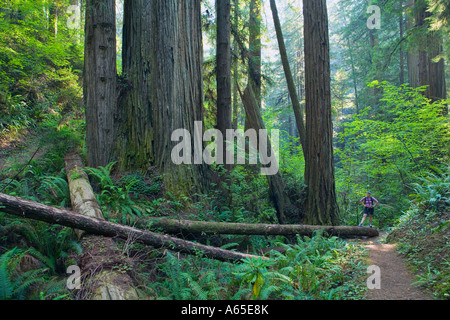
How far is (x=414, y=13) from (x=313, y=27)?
734 centimetres

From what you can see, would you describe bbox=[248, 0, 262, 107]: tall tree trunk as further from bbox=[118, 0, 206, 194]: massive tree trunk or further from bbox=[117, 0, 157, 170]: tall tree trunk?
bbox=[117, 0, 157, 170]: tall tree trunk

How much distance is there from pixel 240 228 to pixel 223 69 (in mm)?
6012

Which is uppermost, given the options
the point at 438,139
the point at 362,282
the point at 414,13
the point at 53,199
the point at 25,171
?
the point at 414,13

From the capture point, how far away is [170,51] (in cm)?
723

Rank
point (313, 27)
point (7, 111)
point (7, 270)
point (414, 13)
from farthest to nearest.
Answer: point (414, 13) → point (7, 111) → point (313, 27) → point (7, 270)

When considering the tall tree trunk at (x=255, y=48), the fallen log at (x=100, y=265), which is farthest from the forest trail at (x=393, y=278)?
the tall tree trunk at (x=255, y=48)

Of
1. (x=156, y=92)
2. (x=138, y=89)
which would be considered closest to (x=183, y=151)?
(x=156, y=92)

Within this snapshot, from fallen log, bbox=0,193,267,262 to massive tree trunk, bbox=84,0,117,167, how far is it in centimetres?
296

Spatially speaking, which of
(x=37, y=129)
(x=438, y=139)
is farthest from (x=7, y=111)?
(x=438, y=139)

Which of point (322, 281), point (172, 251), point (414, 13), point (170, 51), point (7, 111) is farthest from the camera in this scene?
point (414, 13)

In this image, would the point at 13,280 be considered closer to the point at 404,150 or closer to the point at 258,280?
the point at 258,280

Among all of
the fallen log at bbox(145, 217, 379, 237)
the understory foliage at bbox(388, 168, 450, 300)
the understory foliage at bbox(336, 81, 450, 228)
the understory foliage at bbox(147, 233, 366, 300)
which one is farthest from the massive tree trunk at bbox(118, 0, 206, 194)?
the understory foliage at bbox(336, 81, 450, 228)

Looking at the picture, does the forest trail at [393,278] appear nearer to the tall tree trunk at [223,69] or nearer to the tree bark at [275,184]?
the tree bark at [275,184]

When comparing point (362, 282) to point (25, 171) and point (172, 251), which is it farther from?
point (25, 171)
